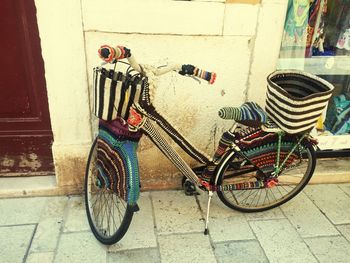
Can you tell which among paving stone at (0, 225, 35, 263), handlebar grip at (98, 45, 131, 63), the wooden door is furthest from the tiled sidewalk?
handlebar grip at (98, 45, 131, 63)

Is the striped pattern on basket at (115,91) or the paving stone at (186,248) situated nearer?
the striped pattern on basket at (115,91)

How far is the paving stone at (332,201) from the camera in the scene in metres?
3.39

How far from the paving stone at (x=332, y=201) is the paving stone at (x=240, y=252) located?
92 cm

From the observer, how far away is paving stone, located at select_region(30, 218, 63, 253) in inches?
111

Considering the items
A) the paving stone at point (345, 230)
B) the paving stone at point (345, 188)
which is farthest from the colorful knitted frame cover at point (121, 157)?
the paving stone at point (345, 188)

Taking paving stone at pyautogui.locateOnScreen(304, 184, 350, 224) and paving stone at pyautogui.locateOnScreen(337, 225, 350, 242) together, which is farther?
paving stone at pyautogui.locateOnScreen(304, 184, 350, 224)

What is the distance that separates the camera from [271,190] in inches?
145

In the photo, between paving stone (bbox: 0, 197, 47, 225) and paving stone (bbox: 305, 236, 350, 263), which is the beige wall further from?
paving stone (bbox: 305, 236, 350, 263)

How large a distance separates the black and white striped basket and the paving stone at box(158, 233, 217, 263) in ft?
3.91

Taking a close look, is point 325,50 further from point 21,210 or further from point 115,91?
point 21,210

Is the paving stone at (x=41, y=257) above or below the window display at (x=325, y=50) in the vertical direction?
below

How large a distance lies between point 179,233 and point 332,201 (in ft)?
5.61

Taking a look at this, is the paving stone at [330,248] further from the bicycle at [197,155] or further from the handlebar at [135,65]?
the handlebar at [135,65]

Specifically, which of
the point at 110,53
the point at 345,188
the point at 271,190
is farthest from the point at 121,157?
the point at 345,188
